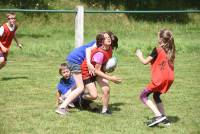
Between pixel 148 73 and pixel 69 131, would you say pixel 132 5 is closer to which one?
pixel 148 73

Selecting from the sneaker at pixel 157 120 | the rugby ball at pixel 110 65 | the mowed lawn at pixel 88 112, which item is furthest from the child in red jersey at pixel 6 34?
the sneaker at pixel 157 120

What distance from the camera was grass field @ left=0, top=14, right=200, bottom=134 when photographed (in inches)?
308

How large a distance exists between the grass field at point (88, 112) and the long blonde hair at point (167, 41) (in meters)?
1.05

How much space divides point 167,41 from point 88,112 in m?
1.89

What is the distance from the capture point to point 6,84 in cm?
1131

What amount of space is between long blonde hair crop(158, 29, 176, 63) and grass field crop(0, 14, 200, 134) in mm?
1051

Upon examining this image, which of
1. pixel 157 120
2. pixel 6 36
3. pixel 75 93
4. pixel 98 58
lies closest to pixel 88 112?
pixel 75 93

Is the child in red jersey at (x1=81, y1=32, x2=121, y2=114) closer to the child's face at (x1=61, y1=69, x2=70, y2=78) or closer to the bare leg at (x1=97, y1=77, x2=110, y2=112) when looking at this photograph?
the bare leg at (x1=97, y1=77, x2=110, y2=112)

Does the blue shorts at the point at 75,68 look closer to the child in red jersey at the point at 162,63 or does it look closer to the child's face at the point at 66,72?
the child's face at the point at 66,72

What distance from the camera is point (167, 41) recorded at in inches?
304

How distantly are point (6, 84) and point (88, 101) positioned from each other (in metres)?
2.78

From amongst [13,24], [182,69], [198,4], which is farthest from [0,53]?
[198,4]

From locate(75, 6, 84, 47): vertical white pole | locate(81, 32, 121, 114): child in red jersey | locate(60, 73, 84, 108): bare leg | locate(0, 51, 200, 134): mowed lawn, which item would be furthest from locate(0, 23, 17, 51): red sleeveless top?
locate(60, 73, 84, 108): bare leg

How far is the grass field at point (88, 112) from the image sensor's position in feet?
25.7
